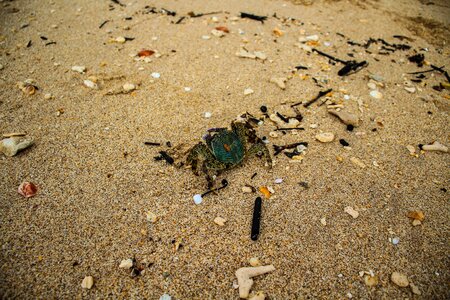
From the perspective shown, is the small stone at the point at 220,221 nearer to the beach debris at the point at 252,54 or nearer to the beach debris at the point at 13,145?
the beach debris at the point at 13,145

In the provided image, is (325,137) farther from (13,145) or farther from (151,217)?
(13,145)

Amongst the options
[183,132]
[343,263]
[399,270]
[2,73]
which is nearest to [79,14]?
[2,73]

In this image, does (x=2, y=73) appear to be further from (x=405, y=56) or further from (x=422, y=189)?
(x=405, y=56)

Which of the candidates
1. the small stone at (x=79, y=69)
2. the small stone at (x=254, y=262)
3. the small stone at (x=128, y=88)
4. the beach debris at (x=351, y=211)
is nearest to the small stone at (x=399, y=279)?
the beach debris at (x=351, y=211)

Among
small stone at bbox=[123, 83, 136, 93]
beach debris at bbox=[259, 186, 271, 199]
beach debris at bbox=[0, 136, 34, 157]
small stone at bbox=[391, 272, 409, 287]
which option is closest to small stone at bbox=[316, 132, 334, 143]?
beach debris at bbox=[259, 186, 271, 199]

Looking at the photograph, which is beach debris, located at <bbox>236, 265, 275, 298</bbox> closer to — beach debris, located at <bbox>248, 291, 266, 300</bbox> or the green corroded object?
beach debris, located at <bbox>248, 291, 266, 300</bbox>

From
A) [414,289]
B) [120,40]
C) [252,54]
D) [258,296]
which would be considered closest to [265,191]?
[258,296]
